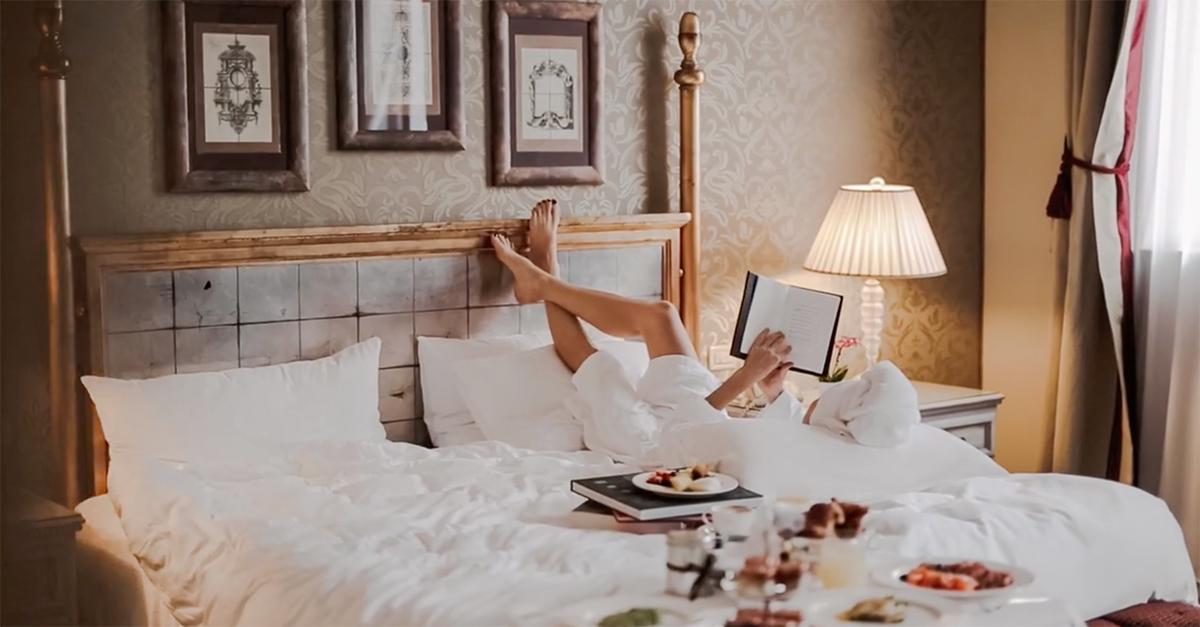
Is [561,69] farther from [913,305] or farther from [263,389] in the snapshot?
[913,305]

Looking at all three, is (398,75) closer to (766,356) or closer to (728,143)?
(728,143)

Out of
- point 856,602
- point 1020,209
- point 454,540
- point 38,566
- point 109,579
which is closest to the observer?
point 38,566

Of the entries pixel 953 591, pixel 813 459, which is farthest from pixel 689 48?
pixel 953 591

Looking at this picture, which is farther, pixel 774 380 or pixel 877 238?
pixel 877 238

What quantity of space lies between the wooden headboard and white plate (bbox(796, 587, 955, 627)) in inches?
70.8

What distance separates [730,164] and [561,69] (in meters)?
0.66

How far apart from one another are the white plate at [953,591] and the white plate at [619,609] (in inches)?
11.4

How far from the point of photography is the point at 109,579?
8.93ft

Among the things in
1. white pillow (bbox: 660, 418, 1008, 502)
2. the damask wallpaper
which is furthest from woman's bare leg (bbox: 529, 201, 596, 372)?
white pillow (bbox: 660, 418, 1008, 502)

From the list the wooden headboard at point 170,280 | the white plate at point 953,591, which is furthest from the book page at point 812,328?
the white plate at point 953,591

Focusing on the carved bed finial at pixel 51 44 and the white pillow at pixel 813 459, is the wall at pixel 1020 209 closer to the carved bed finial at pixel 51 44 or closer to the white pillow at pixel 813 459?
the white pillow at pixel 813 459

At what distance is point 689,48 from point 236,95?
52.8 inches

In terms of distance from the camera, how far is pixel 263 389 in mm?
3033

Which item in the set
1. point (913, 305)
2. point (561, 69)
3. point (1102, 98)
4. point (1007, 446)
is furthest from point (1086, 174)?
point (561, 69)
